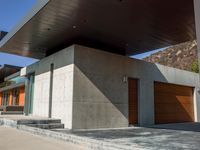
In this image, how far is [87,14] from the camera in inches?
309

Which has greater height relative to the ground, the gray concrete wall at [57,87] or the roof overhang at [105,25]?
the roof overhang at [105,25]

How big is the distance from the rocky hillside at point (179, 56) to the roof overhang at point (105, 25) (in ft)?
118

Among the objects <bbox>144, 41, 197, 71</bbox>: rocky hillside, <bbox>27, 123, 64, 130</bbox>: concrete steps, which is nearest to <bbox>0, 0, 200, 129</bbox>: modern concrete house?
<bbox>27, 123, 64, 130</bbox>: concrete steps

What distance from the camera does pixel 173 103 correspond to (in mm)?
13656

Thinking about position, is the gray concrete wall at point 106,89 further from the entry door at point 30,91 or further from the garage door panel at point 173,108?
the entry door at point 30,91

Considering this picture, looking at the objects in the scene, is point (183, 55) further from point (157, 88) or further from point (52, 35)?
point (52, 35)

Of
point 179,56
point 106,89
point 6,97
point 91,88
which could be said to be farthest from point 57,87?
point 179,56

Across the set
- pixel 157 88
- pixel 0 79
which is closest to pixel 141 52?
pixel 157 88

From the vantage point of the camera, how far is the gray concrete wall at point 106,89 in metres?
9.18

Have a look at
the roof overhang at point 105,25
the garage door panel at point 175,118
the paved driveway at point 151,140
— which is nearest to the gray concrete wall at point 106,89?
the roof overhang at point 105,25

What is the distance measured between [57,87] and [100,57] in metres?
2.33

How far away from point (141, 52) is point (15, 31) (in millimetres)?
6746

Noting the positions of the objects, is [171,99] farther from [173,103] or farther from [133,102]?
[133,102]

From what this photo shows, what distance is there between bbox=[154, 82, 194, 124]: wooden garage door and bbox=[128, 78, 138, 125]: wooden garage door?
1.71 meters
